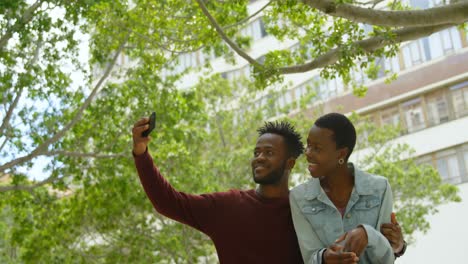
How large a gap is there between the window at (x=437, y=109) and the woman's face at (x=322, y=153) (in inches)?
838

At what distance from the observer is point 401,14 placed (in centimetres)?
615

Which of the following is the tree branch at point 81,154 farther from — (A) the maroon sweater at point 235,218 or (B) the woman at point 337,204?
(B) the woman at point 337,204

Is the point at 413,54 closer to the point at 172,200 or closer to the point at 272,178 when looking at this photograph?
the point at 272,178

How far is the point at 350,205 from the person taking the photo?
134 inches

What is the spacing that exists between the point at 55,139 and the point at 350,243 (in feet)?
29.8

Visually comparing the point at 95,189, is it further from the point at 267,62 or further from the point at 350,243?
the point at 350,243

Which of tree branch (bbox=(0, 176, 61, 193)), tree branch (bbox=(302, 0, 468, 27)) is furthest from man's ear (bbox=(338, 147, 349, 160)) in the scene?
tree branch (bbox=(0, 176, 61, 193))

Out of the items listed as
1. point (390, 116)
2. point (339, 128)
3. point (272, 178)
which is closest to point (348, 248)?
point (339, 128)

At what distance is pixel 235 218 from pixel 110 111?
9226 mm

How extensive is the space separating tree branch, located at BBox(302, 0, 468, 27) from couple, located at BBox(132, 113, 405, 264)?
224 centimetres

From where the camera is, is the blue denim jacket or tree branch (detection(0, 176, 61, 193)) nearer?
the blue denim jacket

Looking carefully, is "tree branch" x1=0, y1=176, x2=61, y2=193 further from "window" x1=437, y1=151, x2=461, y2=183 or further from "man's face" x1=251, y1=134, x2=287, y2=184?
"window" x1=437, y1=151, x2=461, y2=183

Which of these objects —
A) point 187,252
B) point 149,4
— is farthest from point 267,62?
point 187,252

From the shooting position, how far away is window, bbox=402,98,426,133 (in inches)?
963
